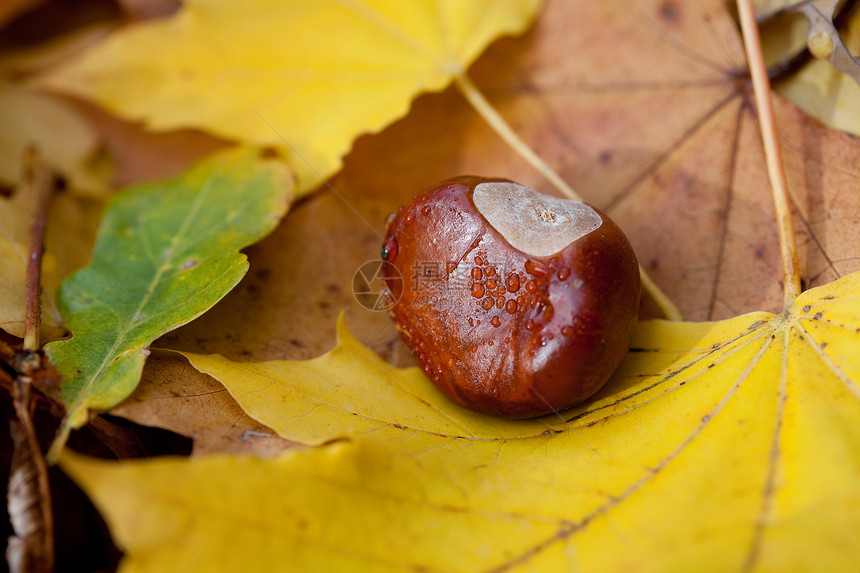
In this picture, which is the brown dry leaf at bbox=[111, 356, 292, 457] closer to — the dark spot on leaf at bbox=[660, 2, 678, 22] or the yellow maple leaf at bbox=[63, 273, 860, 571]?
the yellow maple leaf at bbox=[63, 273, 860, 571]

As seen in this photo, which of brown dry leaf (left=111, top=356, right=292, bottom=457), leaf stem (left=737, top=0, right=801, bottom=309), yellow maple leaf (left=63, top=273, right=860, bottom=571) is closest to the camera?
yellow maple leaf (left=63, top=273, right=860, bottom=571)

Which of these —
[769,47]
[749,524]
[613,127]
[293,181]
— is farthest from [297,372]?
[769,47]

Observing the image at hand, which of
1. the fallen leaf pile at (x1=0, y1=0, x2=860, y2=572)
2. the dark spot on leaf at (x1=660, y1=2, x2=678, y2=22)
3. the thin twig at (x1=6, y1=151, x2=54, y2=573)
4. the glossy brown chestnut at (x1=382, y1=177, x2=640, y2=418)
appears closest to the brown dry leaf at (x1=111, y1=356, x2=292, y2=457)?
the fallen leaf pile at (x1=0, y1=0, x2=860, y2=572)

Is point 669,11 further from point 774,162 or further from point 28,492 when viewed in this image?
point 28,492

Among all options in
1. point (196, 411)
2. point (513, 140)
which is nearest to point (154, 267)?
point (196, 411)

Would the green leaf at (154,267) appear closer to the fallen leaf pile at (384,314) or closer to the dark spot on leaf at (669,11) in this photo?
the fallen leaf pile at (384,314)
